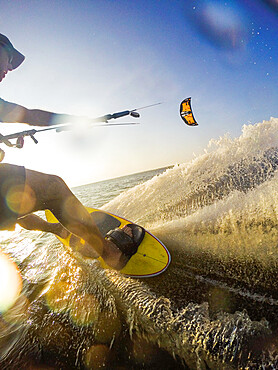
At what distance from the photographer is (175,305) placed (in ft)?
5.33

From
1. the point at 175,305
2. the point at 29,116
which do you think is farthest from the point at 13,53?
the point at 175,305

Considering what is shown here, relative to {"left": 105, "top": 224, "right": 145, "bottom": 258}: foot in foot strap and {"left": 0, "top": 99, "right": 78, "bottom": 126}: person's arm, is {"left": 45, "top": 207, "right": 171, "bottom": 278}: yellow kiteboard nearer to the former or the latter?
{"left": 105, "top": 224, "right": 145, "bottom": 258}: foot in foot strap

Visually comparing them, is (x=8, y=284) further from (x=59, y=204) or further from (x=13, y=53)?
(x=13, y=53)

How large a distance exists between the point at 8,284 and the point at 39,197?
221 centimetres

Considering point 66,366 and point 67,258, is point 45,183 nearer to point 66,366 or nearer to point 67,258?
point 66,366

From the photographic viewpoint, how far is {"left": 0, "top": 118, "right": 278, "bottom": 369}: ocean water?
4.08 ft

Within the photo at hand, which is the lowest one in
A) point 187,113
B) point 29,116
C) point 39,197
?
point 39,197

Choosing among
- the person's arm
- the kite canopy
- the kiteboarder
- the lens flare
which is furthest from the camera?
the kite canopy

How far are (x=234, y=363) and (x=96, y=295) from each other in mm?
1465

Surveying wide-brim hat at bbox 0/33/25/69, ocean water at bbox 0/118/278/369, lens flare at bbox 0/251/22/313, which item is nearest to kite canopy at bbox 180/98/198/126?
ocean water at bbox 0/118/278/369

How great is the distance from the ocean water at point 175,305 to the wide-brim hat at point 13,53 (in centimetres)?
269

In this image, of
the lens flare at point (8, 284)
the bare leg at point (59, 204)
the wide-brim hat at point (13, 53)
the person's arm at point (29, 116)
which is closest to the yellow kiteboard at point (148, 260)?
the bare leg at point (59, 204)

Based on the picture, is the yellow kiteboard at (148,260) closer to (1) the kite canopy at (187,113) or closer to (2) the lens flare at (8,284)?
(2) the lens flare at (8,284)

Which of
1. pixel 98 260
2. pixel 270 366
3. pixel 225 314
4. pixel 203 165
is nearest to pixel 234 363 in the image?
pixel 270 366
